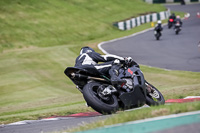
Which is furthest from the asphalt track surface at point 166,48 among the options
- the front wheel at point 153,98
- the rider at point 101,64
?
the rider at point 101,64

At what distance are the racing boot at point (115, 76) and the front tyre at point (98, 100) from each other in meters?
0.27

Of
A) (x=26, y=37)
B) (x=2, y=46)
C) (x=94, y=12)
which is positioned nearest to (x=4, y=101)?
(x=2, y=46)

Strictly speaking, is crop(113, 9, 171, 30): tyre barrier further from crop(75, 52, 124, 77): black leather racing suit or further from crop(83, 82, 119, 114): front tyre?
crop(83, 82, 119, 114): front tyre

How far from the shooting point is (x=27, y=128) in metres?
7.62

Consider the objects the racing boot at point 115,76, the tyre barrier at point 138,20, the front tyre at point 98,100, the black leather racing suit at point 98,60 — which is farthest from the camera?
the tyre barrier at point 138,20

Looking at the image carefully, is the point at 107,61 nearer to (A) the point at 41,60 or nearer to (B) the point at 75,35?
(A) the point at 41,60

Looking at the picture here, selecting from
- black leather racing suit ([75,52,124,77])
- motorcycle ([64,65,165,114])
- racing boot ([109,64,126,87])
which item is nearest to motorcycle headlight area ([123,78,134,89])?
motorcycle ([64,65,165,114])

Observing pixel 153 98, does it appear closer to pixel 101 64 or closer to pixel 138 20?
pixel 101 64

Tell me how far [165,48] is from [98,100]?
1724 cm

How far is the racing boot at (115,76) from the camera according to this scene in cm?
796

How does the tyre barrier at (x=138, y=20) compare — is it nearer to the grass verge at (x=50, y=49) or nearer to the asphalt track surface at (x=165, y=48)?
the grass verge at (x=50, y=49)

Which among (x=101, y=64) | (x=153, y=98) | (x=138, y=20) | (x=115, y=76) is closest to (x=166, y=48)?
(x=138, y=20)

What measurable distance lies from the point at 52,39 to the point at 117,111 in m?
23.7

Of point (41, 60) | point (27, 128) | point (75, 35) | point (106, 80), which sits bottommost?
point (75, 35)
